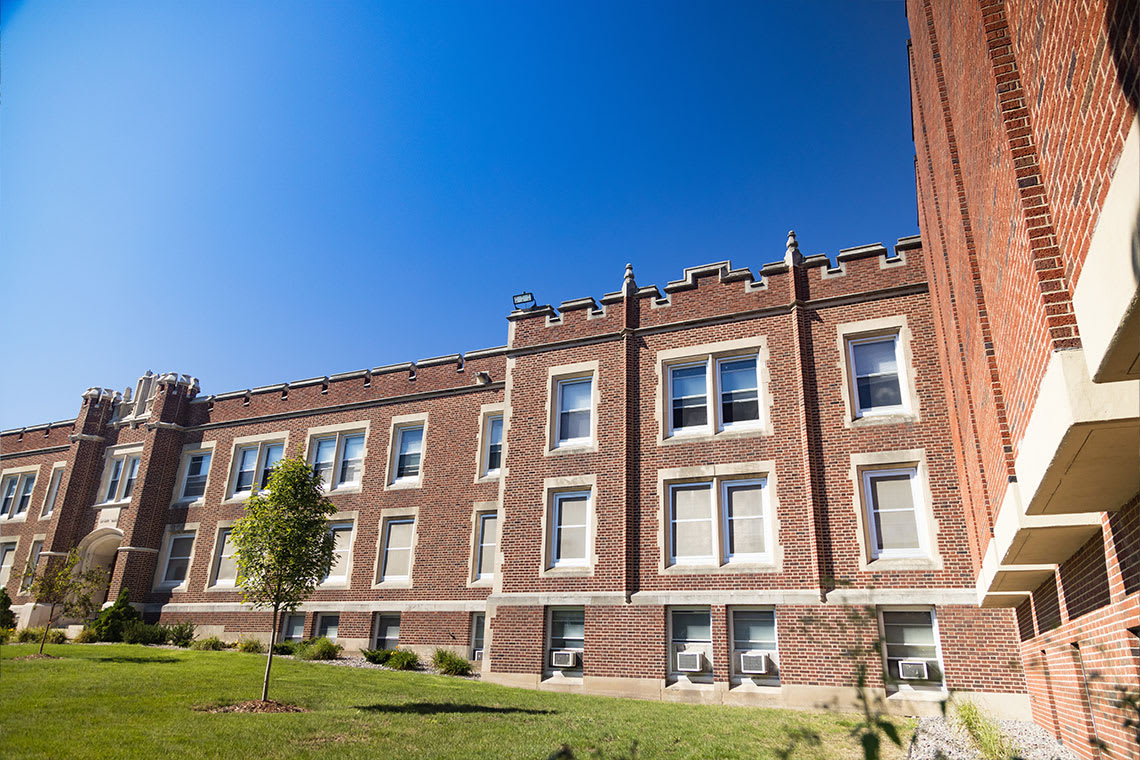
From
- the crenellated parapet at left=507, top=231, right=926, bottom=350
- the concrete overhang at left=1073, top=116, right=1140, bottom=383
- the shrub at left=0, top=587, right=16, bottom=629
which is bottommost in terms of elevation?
the shrub at left=0, top=587, right=16, bottom=629

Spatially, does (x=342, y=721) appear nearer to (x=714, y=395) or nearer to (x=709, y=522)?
(x=709, y=522)

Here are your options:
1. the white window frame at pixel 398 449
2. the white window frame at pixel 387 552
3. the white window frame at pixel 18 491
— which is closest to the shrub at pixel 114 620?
the white window frame at pixel 387 552

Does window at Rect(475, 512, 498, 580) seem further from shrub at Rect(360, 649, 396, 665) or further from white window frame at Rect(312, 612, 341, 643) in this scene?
white window frame at Rect(312, 612, 341, 643)

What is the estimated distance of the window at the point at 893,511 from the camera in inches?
598

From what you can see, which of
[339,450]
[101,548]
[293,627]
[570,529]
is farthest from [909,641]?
[101,548]

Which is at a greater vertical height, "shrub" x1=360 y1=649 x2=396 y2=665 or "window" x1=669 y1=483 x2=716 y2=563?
"window" x1=669 y1=483 x2=716 y2=563

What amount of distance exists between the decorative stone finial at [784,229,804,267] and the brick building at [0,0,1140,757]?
29 cm

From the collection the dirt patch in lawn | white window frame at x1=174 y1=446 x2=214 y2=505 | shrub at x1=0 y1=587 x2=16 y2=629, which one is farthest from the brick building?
the dirt patch in lawn

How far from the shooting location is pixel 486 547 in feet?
70.8

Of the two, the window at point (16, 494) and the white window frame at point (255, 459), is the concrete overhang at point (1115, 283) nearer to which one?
the white window frame at point (255, 459)

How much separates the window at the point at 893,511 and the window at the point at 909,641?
1254 mm

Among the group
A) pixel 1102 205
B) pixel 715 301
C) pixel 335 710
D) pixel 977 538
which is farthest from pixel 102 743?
pixel 715 301

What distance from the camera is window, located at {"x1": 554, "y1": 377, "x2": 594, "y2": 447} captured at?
19391mm

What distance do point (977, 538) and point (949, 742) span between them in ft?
12.8
